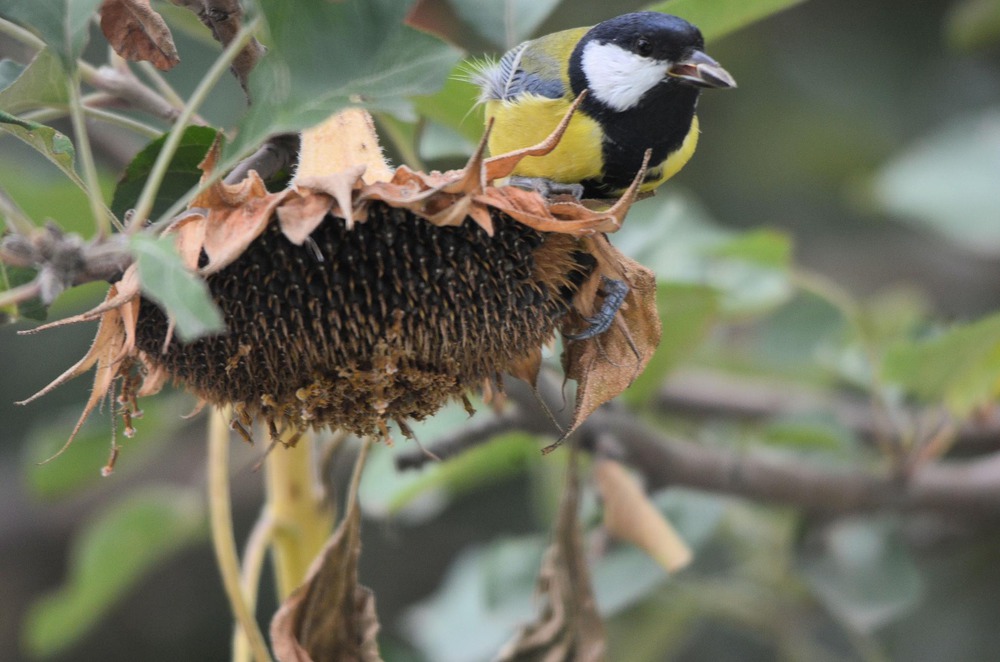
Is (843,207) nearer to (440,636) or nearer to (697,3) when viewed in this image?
(440,636)

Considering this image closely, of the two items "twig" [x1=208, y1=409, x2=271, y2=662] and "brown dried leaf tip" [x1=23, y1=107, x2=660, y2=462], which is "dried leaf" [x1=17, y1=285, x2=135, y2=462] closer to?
"brown dried leaf tip" [x1=23, y1=107, x2=660, y2=462]

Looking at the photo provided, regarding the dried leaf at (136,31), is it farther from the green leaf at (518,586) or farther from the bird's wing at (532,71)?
the green leaf at (518,586)

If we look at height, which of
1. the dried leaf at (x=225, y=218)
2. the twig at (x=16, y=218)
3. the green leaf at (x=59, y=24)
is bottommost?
the dried leaf at (x=225, y=218)

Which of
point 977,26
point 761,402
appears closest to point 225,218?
point 761,402

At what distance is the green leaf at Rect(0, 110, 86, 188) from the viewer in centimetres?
84

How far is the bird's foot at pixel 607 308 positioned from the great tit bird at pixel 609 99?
0.31 m

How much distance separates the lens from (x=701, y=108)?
329 cm

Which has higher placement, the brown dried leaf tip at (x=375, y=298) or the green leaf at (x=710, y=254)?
the brown dried leaf tip at (x=375, y=298)

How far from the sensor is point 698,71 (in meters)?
1.33

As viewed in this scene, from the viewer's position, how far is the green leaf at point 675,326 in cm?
159

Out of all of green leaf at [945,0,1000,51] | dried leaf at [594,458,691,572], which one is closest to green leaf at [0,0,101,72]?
dried leaf at [594,458,691,572]

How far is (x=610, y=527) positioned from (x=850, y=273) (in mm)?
2486

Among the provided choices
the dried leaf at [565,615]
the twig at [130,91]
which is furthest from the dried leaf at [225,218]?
the dried leaf at [565,615]

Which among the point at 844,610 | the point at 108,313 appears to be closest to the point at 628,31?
the point at 108,313
